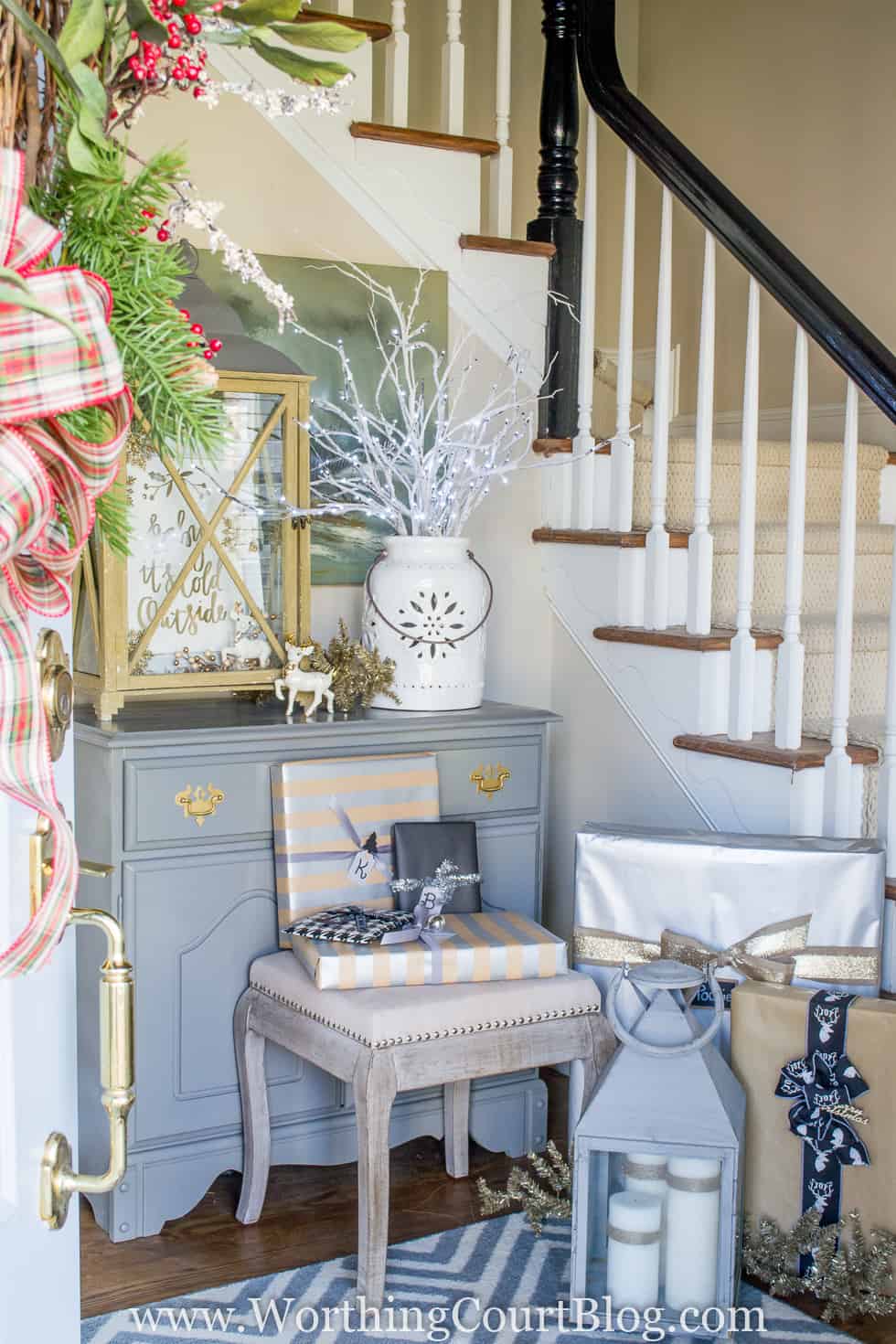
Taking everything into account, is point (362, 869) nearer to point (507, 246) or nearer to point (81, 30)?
point (507, 246)

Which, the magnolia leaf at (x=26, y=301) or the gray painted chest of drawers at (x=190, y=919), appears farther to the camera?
the gray painted chest of drawers at (x=190, y=919)

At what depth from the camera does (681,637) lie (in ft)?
8.98

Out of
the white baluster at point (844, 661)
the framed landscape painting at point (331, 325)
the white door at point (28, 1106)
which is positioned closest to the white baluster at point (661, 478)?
the white baluster at point (844, 661)

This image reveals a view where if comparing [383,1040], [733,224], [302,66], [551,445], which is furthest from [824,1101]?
[302,66]

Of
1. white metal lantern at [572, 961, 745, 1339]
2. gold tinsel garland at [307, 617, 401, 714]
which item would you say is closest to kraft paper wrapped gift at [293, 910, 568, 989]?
white metal lantern at [572, 961, 745, 1339]

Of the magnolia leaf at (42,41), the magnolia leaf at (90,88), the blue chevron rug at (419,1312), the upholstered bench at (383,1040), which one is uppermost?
the magnolia leaf at (42,41)

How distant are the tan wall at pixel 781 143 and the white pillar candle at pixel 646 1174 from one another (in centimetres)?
→ 234

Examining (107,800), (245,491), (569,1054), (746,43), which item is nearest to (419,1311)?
(569,1054)

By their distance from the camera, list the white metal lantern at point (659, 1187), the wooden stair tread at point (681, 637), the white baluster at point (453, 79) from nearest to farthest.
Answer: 1. the white metal lantern at point (659, 1187)
2. the wooden stair tread at point (681, 637)
3. the white baluster at point (453, 79)

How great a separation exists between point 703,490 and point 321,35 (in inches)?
82.7

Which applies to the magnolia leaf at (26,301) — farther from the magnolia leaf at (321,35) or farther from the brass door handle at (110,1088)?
the brass door handle at (110,1088)

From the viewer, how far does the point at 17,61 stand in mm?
653

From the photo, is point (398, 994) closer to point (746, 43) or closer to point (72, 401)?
point (72, 401)

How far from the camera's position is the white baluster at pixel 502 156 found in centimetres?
301
